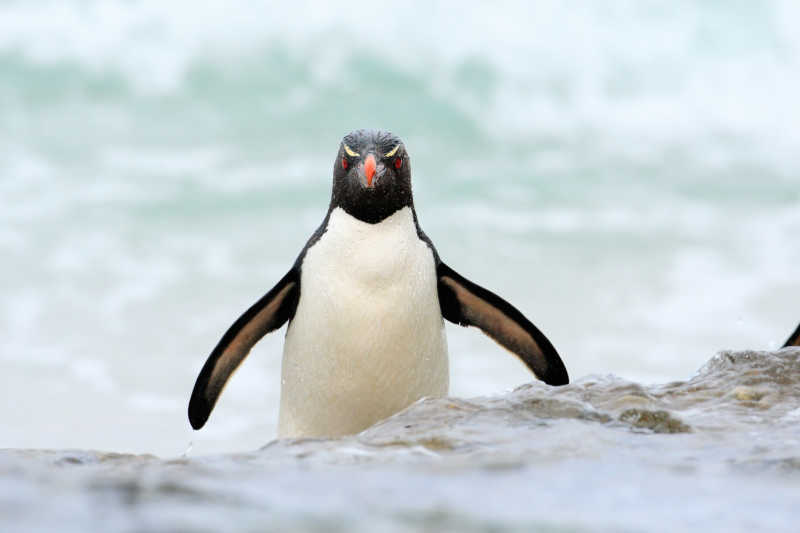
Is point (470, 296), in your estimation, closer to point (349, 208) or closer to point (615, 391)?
point (349, 208)

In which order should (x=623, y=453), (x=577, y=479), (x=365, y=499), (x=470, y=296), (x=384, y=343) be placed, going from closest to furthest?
(x=365, y=499), (x=577, y=479), (x=623, y=453), (x=384, y=343), (x=470, y=296)

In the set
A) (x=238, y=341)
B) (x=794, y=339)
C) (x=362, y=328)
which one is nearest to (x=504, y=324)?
(x=362, y=328)

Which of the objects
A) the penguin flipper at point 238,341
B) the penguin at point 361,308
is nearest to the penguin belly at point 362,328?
the penguin at point 361,308

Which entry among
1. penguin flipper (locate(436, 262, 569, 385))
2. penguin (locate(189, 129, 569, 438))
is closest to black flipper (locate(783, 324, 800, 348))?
penguin flipper (locate(436, 262, 569, 385))

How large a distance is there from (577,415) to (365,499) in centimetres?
159

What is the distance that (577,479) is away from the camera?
2482 mm

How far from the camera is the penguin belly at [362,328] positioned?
583cm

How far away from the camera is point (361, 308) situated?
229 inches

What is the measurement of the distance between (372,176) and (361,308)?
782mm

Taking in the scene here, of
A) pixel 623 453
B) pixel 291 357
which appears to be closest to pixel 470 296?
pixel 291 357

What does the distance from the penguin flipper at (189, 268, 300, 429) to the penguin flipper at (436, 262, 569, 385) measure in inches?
39.5

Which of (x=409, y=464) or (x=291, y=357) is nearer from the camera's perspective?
(x=409, y=464)

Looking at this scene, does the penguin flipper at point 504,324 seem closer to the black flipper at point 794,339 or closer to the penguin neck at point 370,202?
the penguin neck at point 370,202

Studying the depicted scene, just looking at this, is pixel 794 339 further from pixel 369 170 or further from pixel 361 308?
pixel 369 170
